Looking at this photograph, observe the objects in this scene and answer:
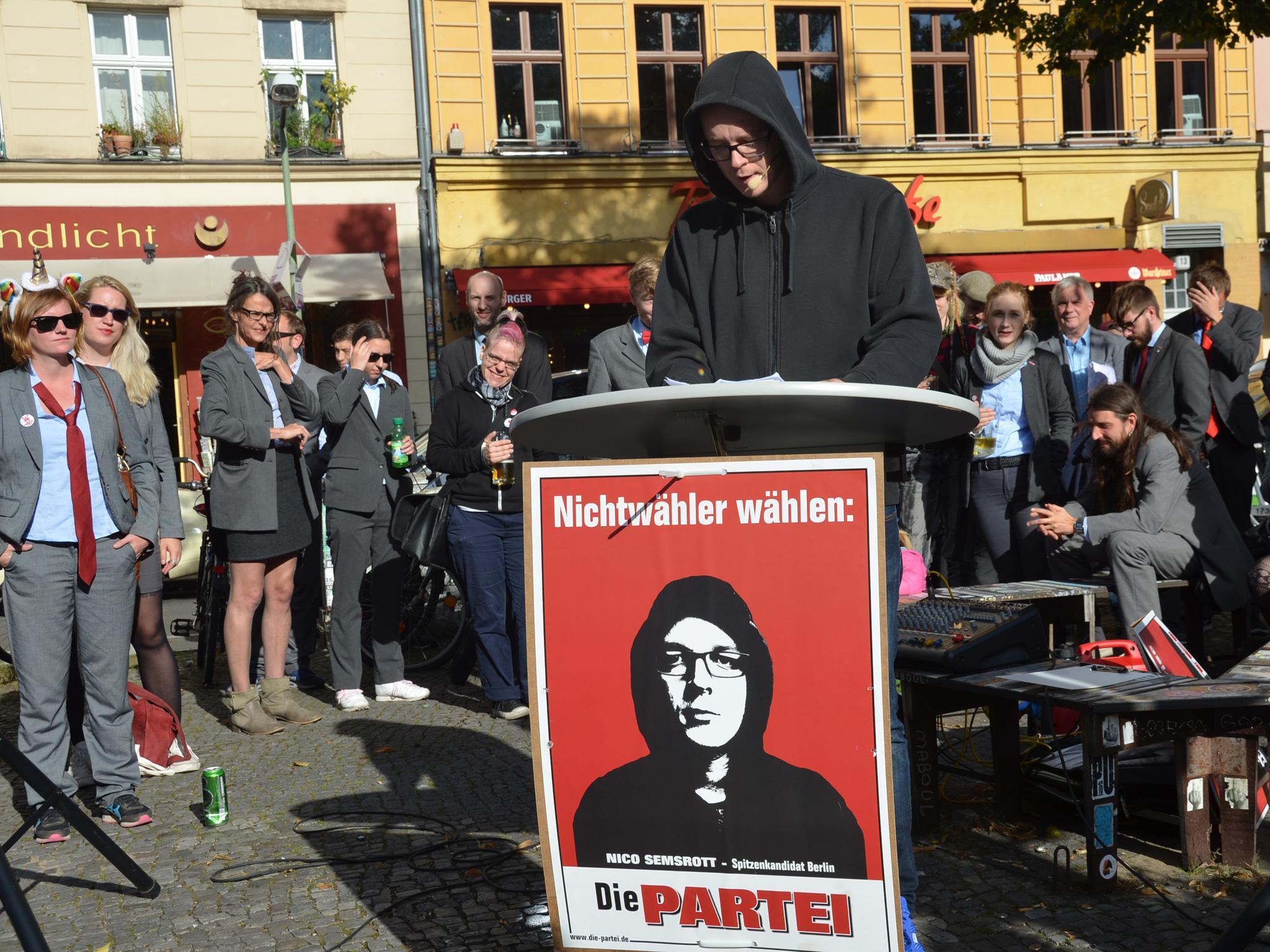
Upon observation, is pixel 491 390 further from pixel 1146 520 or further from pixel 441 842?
pixel 1146 520

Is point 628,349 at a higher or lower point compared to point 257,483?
higher

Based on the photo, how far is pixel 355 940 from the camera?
142 inches

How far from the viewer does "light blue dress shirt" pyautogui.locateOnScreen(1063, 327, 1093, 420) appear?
7668 millimetres

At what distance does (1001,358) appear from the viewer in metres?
6.98

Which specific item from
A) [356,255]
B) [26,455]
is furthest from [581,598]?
[356,255]

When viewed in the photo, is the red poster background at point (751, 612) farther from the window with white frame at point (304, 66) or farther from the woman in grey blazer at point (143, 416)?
the window with white frame at point (304, 66)

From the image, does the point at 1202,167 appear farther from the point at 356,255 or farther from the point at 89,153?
the point at 89,153

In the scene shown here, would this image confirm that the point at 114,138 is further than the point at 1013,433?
Yes

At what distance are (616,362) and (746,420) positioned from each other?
411 centimetres

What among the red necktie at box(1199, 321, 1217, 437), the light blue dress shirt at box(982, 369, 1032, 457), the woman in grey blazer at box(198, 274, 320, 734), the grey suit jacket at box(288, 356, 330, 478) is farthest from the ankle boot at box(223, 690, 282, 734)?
the red necktie at box(1199, 321, 1217, 437)

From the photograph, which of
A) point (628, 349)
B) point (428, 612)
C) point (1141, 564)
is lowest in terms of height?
point (428, 612)

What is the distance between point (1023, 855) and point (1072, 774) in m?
0.52

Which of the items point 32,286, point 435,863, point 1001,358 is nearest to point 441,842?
point 435,863

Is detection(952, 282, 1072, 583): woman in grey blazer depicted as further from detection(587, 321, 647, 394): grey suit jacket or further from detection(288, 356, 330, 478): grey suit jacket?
detection(288, 356, 330, 478): grey suit jacket
